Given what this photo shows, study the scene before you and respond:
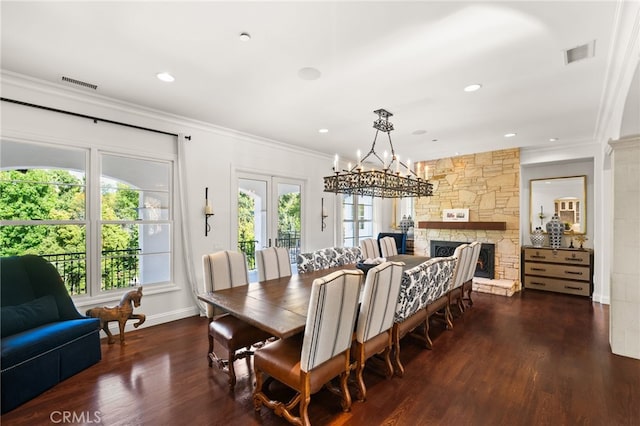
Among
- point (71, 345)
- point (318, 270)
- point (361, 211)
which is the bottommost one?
point (71, 345)

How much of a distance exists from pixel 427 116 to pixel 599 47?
1747 mm

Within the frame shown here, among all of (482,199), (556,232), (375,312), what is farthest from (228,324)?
(556,232)

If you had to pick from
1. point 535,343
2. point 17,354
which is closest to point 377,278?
point 535,343

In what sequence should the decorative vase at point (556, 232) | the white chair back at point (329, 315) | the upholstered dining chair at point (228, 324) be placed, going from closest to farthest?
the white chair back at point (329, 315)
the upholstered dining chair at point (228, 324)
the decorative vase at point (556, 232)

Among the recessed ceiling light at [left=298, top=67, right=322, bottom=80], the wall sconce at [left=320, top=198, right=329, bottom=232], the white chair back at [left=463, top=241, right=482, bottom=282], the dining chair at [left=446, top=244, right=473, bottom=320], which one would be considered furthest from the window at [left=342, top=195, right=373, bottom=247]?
the recessed ceiling light at [left=298, top=67, right=322, bottom=80]

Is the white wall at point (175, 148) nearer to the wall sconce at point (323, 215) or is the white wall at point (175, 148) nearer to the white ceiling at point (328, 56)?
the white ceiling at point (328, 56)

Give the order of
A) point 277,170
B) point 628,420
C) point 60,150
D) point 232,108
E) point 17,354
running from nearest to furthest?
point 628,420, point 17,354, point 60,150, point 232,108, point 277,170

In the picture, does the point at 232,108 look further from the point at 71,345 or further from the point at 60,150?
the point at 71,345

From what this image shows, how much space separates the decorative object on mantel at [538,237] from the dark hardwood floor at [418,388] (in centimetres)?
260

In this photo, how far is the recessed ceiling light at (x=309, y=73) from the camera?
8.70ft

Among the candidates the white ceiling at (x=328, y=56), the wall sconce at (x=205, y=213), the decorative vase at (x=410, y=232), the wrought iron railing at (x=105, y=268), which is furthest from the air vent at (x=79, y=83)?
the decorative vase at (x=410, y=232)

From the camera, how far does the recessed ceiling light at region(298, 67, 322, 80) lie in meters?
2.65

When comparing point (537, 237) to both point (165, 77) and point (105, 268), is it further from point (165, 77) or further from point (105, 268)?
point (105, 268)

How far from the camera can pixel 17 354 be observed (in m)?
2.19
